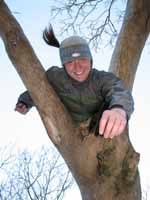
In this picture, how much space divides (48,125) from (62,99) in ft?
0.79

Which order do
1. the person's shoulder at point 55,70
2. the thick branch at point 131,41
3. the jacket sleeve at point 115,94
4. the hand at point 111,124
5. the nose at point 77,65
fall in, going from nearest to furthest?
the hand at point 111,124 < the jacket sleeve at point 115,94 < the nose at point 77,65 < the person's shoulder at point 55,70 < the thick branch at point 131,41

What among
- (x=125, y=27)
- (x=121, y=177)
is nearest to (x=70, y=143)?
(x=121, y=177)

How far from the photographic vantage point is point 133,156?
2.41 meters

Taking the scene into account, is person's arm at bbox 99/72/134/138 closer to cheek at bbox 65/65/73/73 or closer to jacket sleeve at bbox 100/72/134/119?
jacket sleeve at bbox 100/72/134/119

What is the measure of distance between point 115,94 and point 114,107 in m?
0.20

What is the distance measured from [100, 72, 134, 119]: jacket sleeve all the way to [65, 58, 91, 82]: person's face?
0.38 ft

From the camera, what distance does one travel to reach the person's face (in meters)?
2.40

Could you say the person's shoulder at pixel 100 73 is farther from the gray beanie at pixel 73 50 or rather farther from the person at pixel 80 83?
the gray beanie at pixel 73 50

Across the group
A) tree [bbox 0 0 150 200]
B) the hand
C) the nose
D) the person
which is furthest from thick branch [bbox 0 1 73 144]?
the hand

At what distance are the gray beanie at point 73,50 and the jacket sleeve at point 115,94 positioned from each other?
189 millimetres

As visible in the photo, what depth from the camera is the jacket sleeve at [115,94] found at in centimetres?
201

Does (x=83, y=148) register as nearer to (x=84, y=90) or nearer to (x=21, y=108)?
(x=84, y=90)

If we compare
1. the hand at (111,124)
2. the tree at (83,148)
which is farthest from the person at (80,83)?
the hand at (111,124)

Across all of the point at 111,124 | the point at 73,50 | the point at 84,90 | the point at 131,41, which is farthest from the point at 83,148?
the point at 131,41
